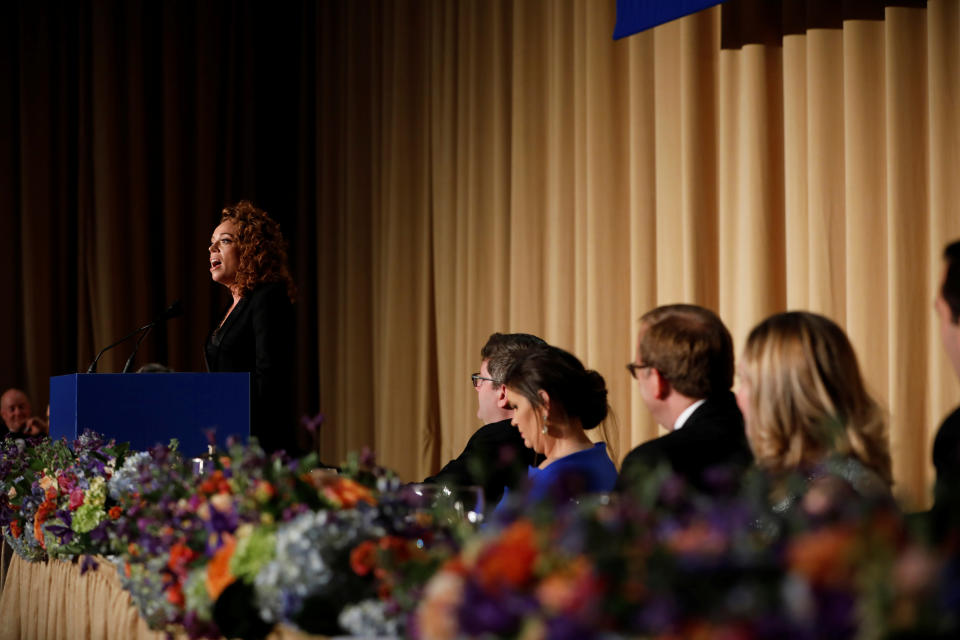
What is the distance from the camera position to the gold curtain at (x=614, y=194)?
12.8 ft

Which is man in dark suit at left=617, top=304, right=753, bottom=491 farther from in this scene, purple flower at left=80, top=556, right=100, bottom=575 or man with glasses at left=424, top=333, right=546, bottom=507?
purple flower at left=80, top=556, right=100, bottom=575

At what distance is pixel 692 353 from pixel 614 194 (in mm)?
3127

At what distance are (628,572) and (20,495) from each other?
7.02ft

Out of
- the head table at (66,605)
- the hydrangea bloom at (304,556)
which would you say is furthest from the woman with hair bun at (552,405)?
the hydrangea bloom at (304,556)

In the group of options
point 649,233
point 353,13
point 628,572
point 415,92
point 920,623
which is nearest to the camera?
point 920,623

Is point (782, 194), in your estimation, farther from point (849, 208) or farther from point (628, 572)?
point (628, 572)

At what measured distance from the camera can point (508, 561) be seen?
3.17ft

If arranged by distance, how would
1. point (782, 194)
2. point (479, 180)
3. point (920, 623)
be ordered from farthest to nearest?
1. point (479, 180)
2. point (782, 194)
3. point (920, 623)

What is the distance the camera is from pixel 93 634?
7.52 ft

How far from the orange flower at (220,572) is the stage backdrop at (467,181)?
209cm

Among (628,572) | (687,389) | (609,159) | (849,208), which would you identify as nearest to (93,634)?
(687,389)

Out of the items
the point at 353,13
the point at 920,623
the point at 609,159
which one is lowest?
the point at 920,623

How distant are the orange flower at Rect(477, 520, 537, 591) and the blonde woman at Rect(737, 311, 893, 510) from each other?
925 mm

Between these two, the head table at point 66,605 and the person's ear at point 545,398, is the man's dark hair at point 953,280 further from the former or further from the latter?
the person's ear at point 545,398
